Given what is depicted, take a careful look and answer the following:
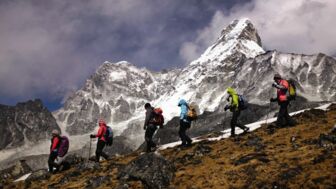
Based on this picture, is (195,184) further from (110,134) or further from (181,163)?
(110,134)

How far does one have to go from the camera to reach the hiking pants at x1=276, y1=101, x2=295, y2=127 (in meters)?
24.7

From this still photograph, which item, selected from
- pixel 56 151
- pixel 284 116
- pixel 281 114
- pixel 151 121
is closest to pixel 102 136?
pixel 56 151

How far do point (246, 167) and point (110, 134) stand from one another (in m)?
12.2

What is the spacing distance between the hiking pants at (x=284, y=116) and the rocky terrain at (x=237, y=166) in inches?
19.0

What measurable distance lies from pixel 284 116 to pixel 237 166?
7929 millimetres

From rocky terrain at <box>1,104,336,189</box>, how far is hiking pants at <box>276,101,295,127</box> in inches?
19.0

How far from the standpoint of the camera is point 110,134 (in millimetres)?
27891

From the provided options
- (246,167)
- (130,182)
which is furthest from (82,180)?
(246,167)

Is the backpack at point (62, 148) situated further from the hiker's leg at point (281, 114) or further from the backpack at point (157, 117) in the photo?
the hiker's leg at point (281, 114)

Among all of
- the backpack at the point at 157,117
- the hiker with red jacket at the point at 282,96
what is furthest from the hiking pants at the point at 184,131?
the hiker with red jacket at the point at 282,96

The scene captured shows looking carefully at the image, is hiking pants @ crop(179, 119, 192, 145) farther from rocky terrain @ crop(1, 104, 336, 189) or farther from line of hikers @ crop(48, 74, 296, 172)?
rocky terrain @ crop(1, 104, 336, 189)

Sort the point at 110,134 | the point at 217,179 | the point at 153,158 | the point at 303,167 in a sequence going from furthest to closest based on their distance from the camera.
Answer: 1. the point at 110,134
2. the point at 153,158
3. the point at 217,179
4. the point at 303,167

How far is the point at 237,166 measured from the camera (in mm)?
18234

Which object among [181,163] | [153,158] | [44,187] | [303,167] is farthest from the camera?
[44,187]
